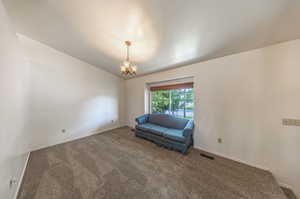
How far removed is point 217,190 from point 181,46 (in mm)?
2674

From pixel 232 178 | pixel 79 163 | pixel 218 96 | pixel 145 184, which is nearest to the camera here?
pixel 145 184

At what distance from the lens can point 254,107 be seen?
2076 mm

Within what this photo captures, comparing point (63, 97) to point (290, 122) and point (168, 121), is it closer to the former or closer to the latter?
point (168, 121)

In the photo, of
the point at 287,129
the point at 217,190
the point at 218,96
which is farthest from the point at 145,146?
the point at 287,129

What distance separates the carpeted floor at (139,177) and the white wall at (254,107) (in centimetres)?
32

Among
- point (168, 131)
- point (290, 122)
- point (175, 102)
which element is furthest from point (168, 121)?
point (290, 122)

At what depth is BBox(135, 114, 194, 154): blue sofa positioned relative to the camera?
252 centimetres

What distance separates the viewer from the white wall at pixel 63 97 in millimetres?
2732

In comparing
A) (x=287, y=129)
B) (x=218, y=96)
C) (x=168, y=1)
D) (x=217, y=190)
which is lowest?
(x=217, y=190)

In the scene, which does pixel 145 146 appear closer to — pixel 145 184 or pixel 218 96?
pixel 145 184

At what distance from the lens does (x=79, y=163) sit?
218 centimetres

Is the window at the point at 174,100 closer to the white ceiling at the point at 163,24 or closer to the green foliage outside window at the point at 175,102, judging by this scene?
the green foliage outside window at the point at 175,102

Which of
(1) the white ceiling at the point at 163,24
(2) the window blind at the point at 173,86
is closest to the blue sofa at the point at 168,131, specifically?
(2) the window blind at the point at 173,86

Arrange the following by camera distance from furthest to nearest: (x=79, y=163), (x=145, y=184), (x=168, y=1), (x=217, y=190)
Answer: (x=79, y=163), (x=145, y=184), (x=217, y=190), (x=168, y=1)
